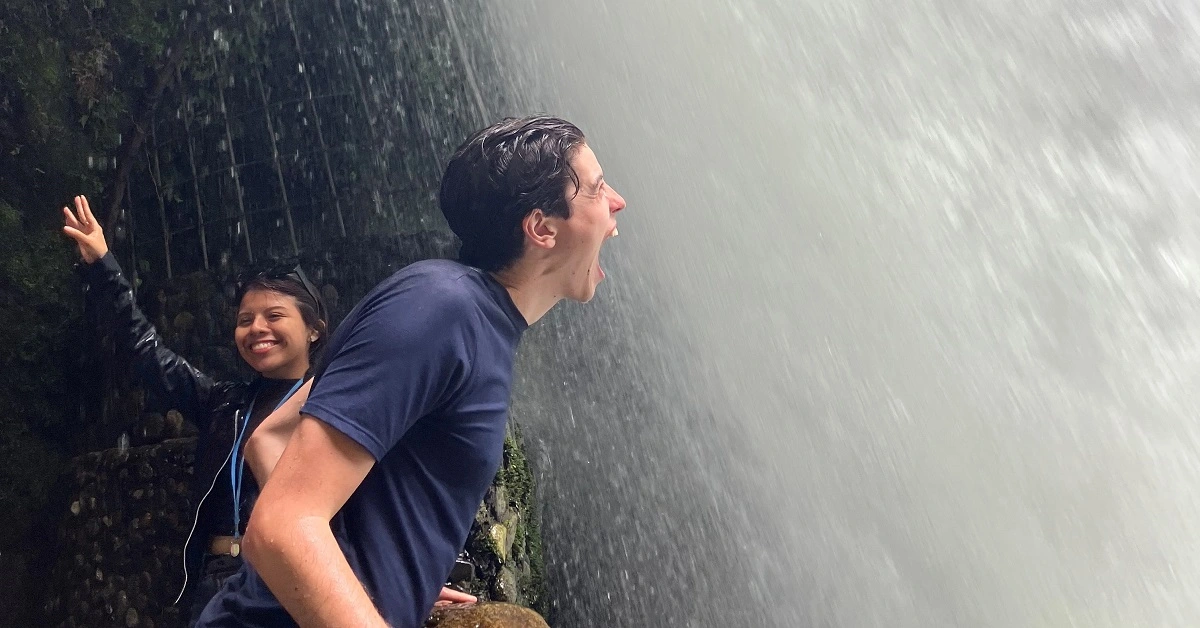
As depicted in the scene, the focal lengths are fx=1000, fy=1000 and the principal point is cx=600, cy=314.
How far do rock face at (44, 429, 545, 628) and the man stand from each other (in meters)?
2.84

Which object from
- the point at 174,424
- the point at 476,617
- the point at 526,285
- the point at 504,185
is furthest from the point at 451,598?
the point at 174,424

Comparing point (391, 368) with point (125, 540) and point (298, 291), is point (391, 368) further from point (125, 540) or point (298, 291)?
point (125, 540)

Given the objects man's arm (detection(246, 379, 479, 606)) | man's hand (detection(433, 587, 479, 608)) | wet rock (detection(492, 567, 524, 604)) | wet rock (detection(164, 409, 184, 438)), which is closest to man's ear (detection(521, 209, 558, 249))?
man's arm (detection(246, 379, 479, 606))

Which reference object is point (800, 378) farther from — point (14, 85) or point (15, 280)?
point (14, 85)

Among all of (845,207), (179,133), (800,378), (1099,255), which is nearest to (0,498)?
(179,133)

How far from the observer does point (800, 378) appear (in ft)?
16.8

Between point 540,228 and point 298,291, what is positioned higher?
point 540,228

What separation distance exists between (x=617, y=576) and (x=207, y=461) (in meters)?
2.75

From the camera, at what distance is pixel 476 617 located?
2.05m

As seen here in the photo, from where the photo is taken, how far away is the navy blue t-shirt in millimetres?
1140

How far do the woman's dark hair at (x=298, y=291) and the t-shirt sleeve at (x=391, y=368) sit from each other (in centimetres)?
150

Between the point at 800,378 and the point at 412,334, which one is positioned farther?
the point at 800,378

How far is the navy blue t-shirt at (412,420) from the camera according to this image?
3.74 ft

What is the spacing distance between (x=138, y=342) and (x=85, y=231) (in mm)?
367
